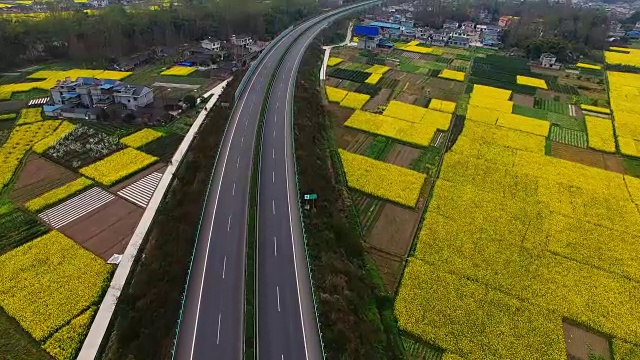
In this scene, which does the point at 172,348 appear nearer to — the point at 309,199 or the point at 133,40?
the point at 309,199

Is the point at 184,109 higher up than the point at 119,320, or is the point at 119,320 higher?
the point at 184,109

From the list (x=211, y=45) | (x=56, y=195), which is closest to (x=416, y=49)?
(x=211, y=45)

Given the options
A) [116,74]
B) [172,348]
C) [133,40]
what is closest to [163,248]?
[172,348]

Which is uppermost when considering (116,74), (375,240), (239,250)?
(116,74)

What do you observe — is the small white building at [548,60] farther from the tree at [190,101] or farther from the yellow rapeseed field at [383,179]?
the tree at [190,101]

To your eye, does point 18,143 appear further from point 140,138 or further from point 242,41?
point 242,41

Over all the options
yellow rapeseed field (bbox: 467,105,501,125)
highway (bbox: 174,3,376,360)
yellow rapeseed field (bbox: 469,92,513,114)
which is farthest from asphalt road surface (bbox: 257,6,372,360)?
yellow rapeseed field (bbox: 469,92,513,114)
